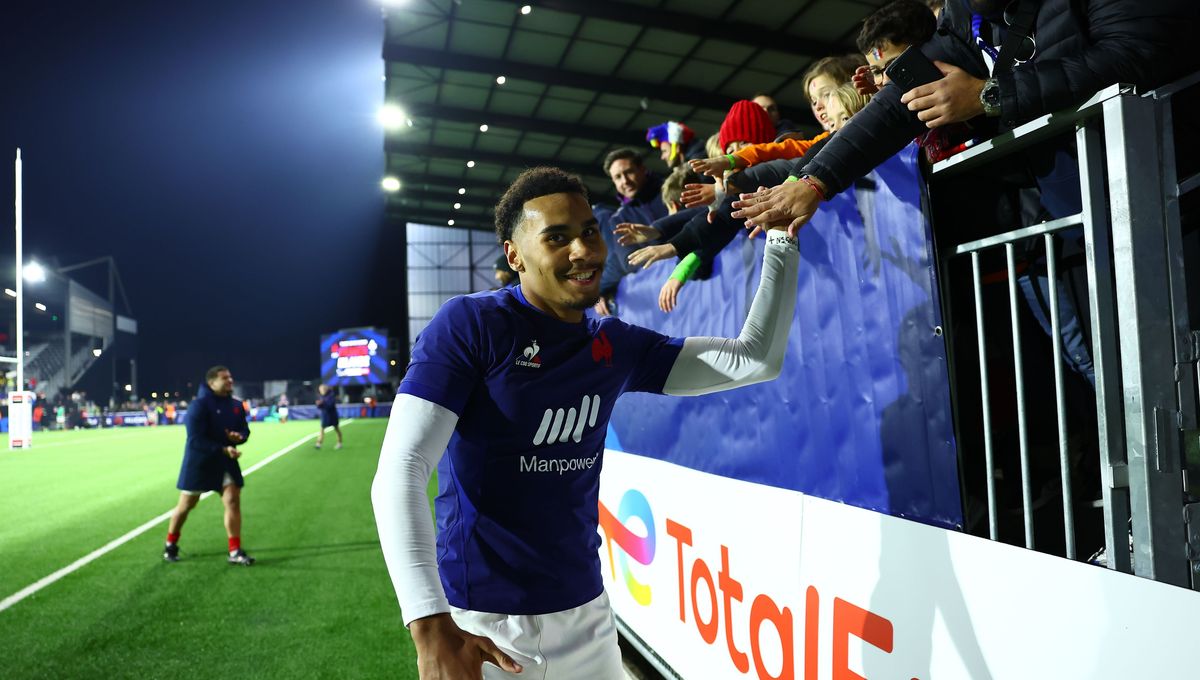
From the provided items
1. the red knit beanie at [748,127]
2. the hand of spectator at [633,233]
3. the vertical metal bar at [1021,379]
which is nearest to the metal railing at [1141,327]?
the vertical metal bar at [1021,379]

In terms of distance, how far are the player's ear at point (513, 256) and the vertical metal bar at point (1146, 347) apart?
151 centimetres

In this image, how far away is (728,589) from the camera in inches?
124

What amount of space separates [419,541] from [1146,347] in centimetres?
168

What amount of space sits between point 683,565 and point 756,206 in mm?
2084

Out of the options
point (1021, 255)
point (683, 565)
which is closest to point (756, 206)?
point (1021, 255)

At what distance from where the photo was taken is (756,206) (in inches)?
89.3

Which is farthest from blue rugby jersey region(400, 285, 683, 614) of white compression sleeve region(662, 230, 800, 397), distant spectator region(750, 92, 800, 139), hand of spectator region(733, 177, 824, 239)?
distant spectator region(750, 92, 800, 139)

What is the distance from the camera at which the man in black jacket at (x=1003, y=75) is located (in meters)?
1.74

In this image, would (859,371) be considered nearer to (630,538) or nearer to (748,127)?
(748,127)

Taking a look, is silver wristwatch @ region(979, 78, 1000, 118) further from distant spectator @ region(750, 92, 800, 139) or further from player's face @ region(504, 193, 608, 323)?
distant spectator @ region(750, 92, 800, 139)

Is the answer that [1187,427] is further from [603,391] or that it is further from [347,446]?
[347,446]

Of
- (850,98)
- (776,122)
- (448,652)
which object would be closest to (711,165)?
(850,98)

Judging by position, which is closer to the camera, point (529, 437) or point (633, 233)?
point (529, 437)

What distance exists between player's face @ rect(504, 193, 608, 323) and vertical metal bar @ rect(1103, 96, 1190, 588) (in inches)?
49.8
